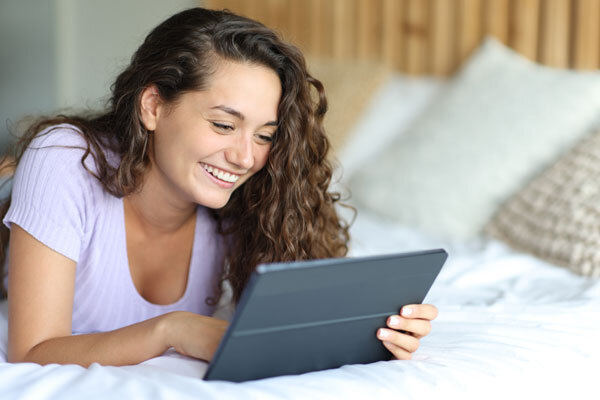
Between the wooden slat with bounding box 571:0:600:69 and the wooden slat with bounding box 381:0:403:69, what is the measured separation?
2.27ft

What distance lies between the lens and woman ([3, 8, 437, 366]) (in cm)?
103

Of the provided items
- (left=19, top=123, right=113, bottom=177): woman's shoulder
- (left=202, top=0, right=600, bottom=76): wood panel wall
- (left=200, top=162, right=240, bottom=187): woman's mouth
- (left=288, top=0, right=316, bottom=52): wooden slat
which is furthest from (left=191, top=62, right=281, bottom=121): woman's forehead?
(left=288, top=0, right=316, bottom=52): wooden slat

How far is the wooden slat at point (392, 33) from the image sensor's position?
2.65 m

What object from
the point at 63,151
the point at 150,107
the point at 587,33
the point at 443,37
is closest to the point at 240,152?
the point at 150,107

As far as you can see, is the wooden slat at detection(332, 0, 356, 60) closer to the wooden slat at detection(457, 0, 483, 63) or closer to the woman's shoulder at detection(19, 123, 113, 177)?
the wooden slat at detection(457, 0, 483, 63)

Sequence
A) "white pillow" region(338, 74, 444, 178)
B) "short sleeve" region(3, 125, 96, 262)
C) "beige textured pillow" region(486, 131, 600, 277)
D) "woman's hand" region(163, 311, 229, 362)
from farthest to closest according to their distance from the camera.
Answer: "white pillow" region(338, 74, 444, 178)
"beige textured pillow" region(486, 131, 600, 277)
"short sleeve" region(3, 125, 96, 262)
"woman's hand" region(163, 311, 229, 362)

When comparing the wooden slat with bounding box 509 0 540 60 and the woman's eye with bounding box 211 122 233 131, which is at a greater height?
Result: the wooden slat with bounding box 509 0 540 60

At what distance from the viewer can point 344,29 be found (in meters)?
2.82

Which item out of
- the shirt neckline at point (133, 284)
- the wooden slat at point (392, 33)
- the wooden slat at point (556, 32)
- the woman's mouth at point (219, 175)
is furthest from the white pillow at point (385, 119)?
the woman's mouth at point (219, 175)

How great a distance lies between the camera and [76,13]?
390cm

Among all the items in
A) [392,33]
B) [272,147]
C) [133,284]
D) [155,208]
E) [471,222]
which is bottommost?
[471,222]

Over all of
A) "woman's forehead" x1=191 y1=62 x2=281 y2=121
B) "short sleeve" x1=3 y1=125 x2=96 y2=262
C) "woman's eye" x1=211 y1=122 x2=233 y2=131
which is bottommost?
"short sleeve" x1=3 y1=125 x2=96 y2=262

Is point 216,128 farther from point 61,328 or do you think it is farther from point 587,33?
point 587,33

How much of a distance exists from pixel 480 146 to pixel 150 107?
42.7 inches
